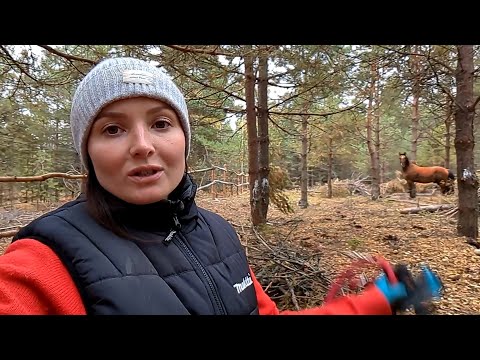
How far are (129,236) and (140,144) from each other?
0.46 ft

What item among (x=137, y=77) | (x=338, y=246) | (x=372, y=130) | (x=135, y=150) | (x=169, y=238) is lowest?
(x=338, y=246)

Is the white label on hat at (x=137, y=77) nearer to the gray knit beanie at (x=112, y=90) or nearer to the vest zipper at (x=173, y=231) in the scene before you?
the gray knit beanie at (x=112, y=90)

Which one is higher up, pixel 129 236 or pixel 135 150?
pixel 135 150

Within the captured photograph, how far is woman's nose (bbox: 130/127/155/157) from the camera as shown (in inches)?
16.6

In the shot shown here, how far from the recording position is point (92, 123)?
1.44ft

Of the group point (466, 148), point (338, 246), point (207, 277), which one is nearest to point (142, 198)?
point (207, 277)

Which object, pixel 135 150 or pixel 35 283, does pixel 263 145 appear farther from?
pixel 35 283

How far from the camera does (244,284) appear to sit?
1.77 ft

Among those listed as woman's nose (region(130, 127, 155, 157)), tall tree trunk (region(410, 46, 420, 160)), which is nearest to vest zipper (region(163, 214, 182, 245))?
woman's nose (region(130, 127, 155, 157))

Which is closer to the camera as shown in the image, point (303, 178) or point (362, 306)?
point (362, 306)

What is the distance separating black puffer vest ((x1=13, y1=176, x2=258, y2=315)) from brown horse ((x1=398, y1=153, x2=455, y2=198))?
3.81m

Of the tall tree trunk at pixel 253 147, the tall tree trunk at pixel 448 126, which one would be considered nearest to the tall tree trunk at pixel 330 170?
the tall tree trunk at pixel 448 126

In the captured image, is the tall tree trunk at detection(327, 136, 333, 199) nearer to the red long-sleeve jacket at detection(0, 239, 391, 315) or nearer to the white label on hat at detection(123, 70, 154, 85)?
the white label on hat at detection(123, 70, 154, 85)

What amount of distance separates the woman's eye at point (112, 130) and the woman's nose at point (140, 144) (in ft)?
0.09
